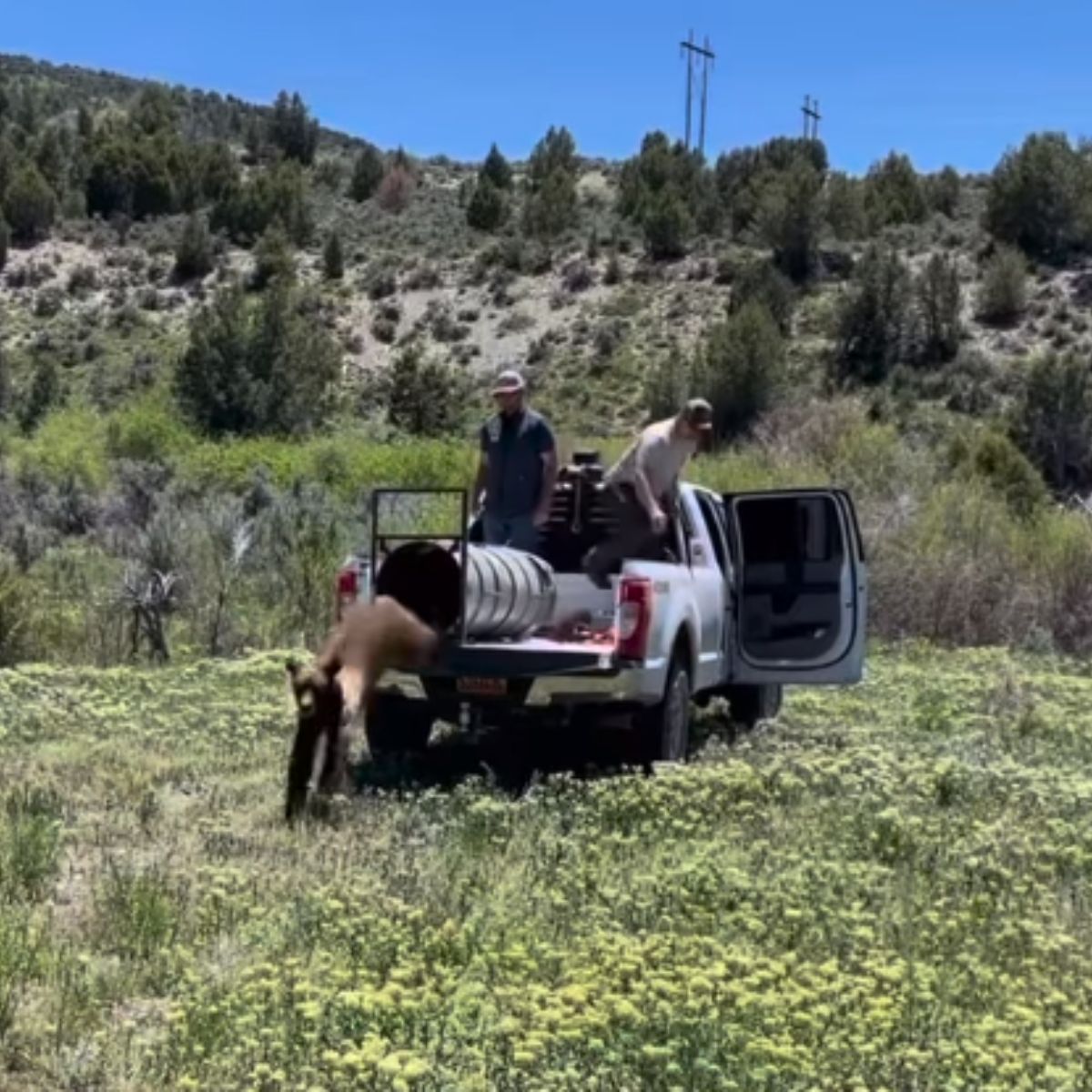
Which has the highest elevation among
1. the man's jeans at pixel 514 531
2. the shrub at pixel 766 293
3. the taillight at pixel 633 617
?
the shrub at pixel 766 293

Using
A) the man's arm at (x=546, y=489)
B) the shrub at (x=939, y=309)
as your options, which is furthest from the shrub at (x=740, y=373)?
the man's arm at (x=546, y=489)

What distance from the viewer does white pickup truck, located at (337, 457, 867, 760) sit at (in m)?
9.45

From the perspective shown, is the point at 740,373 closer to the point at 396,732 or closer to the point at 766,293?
the point at 766,293

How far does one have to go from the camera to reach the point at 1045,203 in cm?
5584

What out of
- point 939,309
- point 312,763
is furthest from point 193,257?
point 312,763

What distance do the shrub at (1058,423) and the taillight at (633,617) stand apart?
32032 millimetres

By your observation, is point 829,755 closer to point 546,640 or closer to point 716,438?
point 546,640

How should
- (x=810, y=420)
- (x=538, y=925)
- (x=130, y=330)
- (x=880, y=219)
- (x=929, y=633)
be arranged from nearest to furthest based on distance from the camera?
(x=538, y=925), (x=929, y=633), (x=810, y=420), (x=130, y=330), (x=880, y=219)

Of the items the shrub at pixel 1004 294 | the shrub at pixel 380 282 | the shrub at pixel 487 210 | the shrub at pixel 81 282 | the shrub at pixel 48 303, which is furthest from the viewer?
the shrub at pixel 487 210

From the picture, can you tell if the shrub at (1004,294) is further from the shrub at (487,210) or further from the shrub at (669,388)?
the shrub at (487,210)

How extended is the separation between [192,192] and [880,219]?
2580 centimetres

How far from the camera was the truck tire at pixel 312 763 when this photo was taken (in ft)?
27.9

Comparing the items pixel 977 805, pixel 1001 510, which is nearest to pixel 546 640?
pixel 977 805

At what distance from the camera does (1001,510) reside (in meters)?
22.9
